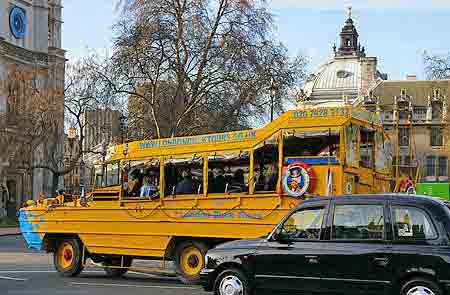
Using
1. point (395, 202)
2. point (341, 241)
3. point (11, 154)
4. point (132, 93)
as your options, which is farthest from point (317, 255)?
point (11, 154)

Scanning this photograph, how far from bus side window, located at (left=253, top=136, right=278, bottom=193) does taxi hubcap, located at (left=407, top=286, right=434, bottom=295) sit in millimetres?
5218

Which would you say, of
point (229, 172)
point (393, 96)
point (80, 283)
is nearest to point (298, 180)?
point (229, 172)

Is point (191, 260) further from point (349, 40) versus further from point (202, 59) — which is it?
point (349, 40)

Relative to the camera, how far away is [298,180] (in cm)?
1475

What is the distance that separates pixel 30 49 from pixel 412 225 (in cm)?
6581

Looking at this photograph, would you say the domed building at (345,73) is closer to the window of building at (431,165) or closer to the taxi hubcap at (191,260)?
the window of building at (431,165)

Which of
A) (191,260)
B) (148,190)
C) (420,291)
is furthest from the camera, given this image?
(148,190)

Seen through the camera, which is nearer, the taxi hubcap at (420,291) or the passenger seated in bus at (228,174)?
the taxi hubcap at (420,291)

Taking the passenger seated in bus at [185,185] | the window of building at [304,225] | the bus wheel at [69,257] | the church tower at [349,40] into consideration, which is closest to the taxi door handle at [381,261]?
the window of building at [304,225]

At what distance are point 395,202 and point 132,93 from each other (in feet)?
103

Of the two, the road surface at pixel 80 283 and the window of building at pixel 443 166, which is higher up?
the window of building at pixel 443 166

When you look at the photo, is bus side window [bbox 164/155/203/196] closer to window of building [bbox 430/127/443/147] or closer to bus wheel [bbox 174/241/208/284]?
bus wheel [bbox 174/241/208/284]

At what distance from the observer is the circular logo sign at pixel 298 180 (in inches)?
578

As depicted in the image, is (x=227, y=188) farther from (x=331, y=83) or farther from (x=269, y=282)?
(x=331, y=83)
